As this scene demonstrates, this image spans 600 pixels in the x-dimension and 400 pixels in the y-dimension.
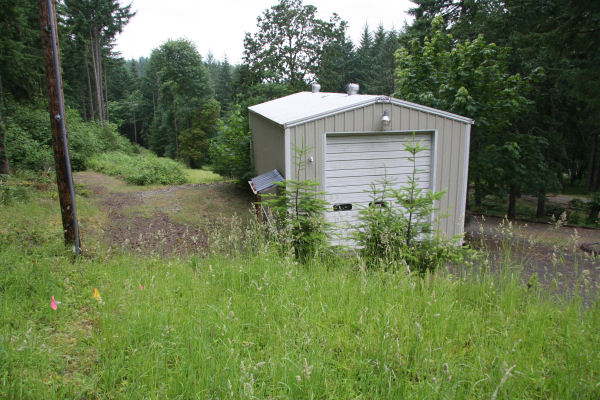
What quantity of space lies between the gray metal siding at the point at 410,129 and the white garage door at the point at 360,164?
189 millimetres

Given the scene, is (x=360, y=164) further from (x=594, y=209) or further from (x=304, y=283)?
(x=594, y=209)

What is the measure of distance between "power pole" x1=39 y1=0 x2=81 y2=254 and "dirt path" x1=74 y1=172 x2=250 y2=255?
200cm

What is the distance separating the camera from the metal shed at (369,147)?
7195mm

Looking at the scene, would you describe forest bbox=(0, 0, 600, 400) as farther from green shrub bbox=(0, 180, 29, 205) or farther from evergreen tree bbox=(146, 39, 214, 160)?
evergreen tree bbox=(146, 39, 214, 160)

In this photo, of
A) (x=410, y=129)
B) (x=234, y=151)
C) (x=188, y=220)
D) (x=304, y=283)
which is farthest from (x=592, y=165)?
(x=304, y=283)

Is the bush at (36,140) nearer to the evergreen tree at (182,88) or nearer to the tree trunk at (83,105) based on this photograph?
the evergreen tree at (182,88)

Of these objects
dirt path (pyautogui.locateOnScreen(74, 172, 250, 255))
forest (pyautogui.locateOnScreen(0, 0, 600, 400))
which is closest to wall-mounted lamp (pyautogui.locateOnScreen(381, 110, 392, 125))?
forest (pyautogui.locateOnScreen(0, 0, 600, 400))

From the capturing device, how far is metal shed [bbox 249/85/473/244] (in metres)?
7.20

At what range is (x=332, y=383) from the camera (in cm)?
200

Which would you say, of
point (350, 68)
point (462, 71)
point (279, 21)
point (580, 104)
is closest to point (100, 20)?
point (279, 21)

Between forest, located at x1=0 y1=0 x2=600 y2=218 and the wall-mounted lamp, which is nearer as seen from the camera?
the wall-mounted lamp

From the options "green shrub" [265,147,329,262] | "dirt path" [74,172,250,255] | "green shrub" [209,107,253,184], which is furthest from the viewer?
"green shrub" [209,107,253,184]

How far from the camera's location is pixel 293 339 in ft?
7.70

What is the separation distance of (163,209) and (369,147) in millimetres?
6529
